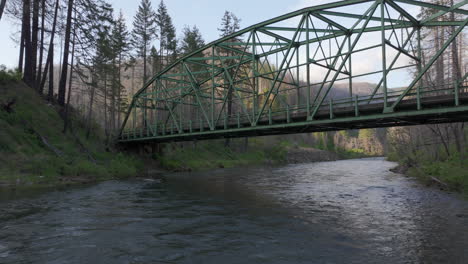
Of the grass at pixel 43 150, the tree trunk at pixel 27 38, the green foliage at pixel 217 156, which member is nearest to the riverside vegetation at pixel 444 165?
the green foliage at pixel 217 156

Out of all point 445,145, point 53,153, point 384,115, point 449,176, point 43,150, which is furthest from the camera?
point 445,145

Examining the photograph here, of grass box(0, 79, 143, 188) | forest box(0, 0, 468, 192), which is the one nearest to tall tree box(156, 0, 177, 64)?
forest box(0, 0, 468, 192)

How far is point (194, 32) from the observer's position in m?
57.7

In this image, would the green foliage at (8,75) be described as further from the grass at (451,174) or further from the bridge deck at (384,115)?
the grass at (451,174)

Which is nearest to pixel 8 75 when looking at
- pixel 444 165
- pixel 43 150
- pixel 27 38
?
pixel 27 38

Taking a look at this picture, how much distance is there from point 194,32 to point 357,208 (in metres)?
50.9

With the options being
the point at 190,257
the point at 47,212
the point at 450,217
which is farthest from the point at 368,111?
the point at 47,212

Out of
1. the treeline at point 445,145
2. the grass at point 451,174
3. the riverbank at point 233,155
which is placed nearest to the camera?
the grass at point 451,174

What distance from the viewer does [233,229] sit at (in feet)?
34.5

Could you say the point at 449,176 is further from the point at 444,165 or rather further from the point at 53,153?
the point at 53,153

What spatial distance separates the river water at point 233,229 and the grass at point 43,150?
4991 mm

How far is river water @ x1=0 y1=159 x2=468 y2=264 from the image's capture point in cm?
789

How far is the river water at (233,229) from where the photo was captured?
7.89m

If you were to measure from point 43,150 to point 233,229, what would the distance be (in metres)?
19.9
